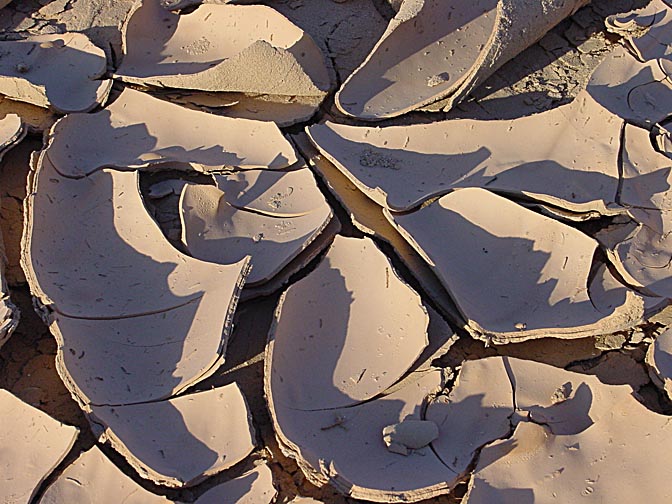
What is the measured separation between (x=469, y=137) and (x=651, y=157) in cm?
55

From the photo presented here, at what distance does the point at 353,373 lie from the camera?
73.4 inches

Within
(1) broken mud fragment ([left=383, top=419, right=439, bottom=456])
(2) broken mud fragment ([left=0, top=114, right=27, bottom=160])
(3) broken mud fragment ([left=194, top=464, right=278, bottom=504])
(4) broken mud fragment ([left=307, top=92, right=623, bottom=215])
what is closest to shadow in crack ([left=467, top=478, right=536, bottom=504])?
(1) broken mud fragment ([left=383, top=419, right=439, bottom=456])

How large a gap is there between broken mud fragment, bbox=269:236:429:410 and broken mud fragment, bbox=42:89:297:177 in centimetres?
46

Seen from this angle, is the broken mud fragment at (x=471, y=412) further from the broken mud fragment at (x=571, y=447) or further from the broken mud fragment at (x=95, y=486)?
the broken mud fragment at (x=95, y=486)

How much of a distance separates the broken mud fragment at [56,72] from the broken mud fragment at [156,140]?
0.13 metres

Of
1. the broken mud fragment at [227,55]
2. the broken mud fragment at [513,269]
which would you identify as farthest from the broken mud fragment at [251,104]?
the broken mud fragment at [513,269]

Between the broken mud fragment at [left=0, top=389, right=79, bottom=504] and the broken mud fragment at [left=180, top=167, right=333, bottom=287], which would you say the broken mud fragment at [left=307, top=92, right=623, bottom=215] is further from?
the broken mud fragment at [left=0, top=389, right=79, bottom=504]

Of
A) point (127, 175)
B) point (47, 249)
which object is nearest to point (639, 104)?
point (127, 175)

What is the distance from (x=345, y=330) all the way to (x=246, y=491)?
0.48 meters

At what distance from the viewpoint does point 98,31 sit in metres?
2.86

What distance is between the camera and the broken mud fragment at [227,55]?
2.49 meters

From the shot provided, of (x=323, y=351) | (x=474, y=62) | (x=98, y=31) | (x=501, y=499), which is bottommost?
(x=501, y=499)

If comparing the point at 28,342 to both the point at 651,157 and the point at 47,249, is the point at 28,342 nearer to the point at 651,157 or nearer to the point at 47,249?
the point at 47,249

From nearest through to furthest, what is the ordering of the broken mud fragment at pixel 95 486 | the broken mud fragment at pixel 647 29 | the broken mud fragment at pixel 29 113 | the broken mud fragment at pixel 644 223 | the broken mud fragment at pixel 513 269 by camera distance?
the broken mud fragment at pixel 95 486
the broken mud fragment at pixel 513 269
the broken mud fragment at pixel 644 223
the broken mud fragment at pixel 29 113
the broken mud fragment at pixel 647 29
